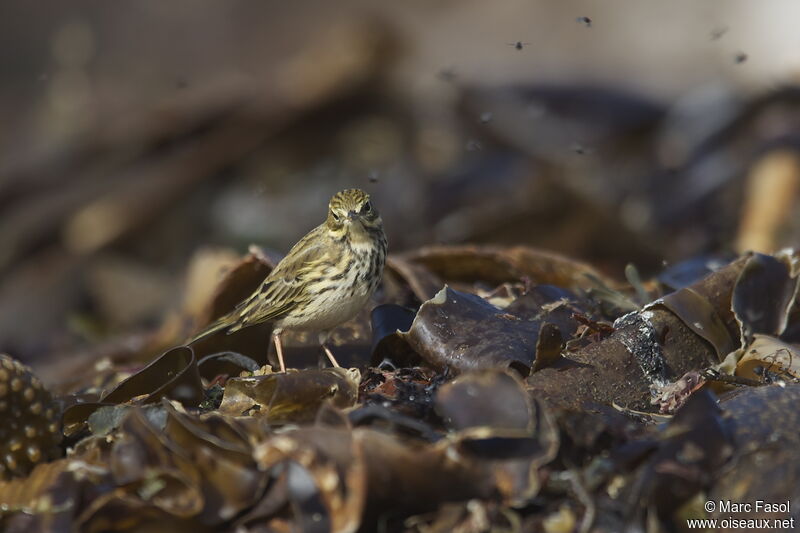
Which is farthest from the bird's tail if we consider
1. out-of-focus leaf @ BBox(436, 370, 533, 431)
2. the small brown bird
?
out-of-focus leaf @ BBox(436, 370, 533, 431)

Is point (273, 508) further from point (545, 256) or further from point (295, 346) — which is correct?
point (545, 256)

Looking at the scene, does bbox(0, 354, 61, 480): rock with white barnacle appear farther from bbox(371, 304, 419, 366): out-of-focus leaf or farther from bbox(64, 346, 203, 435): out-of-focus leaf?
bbox(371, 304, 419, 366): out-of-focus leaf

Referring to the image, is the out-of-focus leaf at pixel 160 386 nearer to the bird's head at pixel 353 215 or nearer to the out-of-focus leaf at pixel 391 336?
the out-of-focus leaf at pixel 391 336

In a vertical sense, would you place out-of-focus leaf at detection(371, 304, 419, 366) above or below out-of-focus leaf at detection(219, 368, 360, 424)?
below

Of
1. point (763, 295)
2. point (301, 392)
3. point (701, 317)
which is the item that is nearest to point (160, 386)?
point (301, 392)

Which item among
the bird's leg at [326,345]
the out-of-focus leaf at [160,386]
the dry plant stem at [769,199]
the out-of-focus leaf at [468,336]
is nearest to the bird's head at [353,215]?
the bird's leg at [326,345]

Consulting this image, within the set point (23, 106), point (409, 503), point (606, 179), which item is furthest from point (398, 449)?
point (23, 106)

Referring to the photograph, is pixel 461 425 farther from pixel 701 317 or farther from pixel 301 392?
pixel 701 317
